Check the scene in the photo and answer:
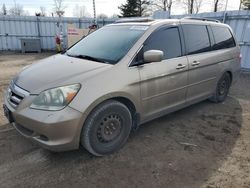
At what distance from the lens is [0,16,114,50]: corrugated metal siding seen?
14.8m

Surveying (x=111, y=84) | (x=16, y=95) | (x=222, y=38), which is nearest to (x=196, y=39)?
(x=222, y=38)

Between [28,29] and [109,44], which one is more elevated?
[28,29]

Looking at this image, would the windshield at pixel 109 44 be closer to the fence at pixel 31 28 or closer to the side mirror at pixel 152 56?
the side mirror at pixel 152 56

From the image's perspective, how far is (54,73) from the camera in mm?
2953

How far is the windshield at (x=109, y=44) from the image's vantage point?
3233 mm

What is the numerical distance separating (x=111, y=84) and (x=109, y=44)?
91 cm

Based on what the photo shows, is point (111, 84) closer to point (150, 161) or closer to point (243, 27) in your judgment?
point (150, 161)

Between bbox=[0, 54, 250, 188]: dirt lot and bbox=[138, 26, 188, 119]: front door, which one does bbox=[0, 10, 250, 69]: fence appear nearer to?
bbox=[0, 54, 250, 188]: dirt lot

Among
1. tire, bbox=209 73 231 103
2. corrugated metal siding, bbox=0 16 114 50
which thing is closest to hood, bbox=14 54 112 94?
tire, bbox=209 73 231 103

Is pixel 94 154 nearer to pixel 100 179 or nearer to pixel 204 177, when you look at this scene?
pixel 100 179

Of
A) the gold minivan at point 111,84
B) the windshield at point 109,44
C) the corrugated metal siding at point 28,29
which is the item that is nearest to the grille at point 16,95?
the gold minivan at point 111,84

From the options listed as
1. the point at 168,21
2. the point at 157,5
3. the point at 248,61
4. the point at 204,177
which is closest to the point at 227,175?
the point at 204,177

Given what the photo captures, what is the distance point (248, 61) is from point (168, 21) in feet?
20.4

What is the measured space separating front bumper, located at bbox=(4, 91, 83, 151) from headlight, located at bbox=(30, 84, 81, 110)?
6cm
